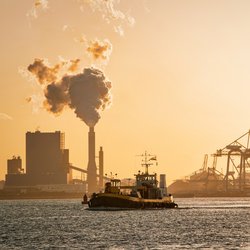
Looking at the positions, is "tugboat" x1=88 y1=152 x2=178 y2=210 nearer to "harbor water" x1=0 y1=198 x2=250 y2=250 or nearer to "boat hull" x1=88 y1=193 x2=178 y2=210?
"boat hull" x1=88 y1=193 x2=178 y2=210

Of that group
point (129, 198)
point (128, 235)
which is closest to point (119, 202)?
point (129, 198)

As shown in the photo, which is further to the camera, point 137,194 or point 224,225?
point 137,194

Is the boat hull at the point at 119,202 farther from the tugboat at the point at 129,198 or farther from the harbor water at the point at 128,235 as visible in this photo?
the harbor water at the point at 128,235

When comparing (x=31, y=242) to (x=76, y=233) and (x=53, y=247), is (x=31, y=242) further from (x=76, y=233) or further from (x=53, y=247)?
(x=76, y=233)

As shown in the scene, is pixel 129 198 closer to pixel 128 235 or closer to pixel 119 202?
pixel 119 202

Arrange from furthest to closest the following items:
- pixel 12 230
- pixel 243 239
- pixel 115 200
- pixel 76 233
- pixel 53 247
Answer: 1. pixel 115 200
2. pixel 12 230
3. pixel 76 233
4. pixel 243 239
5. pixel 53 247

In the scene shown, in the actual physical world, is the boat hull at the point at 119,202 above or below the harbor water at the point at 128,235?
above

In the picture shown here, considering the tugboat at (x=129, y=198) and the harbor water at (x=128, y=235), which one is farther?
the tugboat at (x=129, y=198)

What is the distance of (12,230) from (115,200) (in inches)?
2489

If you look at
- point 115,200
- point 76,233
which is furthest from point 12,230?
point 115,200

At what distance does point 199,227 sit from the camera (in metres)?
128

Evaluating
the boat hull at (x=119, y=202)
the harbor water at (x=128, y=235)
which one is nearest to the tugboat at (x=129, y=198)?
the boat hull at (x=119, y=202)

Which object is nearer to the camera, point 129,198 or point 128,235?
point 128,235

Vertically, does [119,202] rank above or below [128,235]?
above
